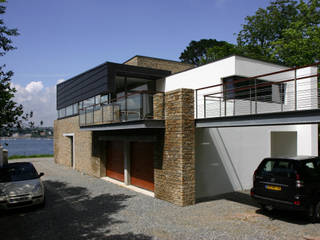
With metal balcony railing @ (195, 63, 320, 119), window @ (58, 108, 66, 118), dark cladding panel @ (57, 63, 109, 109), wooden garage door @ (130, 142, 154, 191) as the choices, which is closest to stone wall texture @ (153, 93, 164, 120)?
wooden garage door @ (130, 142, 154, 191)

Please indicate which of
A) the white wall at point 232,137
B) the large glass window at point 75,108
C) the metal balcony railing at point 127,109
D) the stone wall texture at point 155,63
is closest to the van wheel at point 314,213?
the white wall at point 232,137

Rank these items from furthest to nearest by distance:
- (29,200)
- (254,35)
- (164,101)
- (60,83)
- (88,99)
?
(254,35), (60,83), (88,99), (164,101), (29,200)

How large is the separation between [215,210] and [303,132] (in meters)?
8.85

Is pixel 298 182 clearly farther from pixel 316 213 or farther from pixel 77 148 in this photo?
pixel 77 148

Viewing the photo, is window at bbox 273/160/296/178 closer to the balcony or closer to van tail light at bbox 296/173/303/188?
van tail light at bbox 296/173/303/188

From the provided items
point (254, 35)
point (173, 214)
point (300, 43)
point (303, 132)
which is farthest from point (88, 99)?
point (254, 35)

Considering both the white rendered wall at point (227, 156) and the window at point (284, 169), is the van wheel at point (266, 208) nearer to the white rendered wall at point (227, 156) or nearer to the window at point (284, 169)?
the window at point (284, 169)

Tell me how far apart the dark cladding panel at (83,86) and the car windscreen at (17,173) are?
6.20 metres

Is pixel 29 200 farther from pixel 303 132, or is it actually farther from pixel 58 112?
pixel 58 112

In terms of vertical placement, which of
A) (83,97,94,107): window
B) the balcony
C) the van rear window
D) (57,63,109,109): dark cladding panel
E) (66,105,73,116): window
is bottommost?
the van rear window

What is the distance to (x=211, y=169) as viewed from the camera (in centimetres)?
1080

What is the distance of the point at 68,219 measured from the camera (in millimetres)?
8070

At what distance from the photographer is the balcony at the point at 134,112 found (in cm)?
1000

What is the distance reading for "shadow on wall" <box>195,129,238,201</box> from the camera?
1039 centimetres
